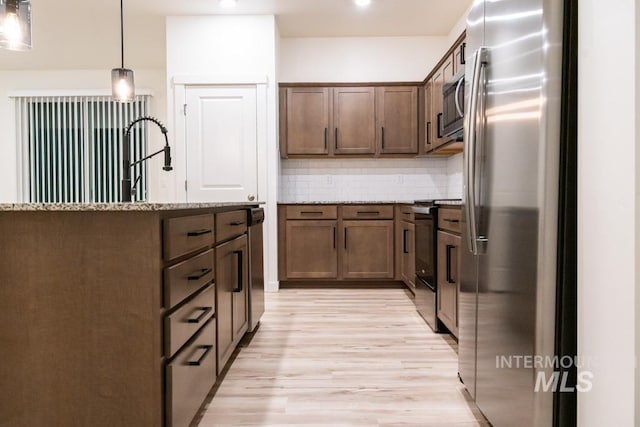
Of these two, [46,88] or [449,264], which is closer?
[449,264]

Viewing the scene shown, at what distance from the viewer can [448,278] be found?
2.92 m

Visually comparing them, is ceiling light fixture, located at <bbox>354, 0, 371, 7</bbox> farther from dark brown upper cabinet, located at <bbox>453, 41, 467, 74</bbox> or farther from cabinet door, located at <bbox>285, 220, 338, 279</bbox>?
cabinet door, located at <bbox>285, 220, 338, 279</bbox>

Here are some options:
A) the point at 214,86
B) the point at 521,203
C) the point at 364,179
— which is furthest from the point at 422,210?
the point at 214,86

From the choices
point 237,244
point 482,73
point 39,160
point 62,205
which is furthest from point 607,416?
point 39,160

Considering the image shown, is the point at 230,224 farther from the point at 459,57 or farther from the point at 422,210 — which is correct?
the point at 459,57

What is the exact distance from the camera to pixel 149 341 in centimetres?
135

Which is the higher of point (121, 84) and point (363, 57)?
point (363, 57)

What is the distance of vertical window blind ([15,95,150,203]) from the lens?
6.52 meters

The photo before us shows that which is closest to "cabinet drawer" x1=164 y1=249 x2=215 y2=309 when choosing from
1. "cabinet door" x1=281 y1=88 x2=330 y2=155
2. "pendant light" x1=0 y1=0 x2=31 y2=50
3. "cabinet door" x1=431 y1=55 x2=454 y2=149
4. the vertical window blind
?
"pendant light" x1=0 y1=0 x2=31 y2=50

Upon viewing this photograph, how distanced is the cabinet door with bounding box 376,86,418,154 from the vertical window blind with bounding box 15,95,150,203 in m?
3.46

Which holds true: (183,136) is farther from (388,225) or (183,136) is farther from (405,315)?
(405,315)

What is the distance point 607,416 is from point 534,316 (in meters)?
0.31

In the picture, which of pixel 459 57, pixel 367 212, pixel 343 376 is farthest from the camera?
pixel 367 212

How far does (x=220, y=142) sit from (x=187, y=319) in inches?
128
